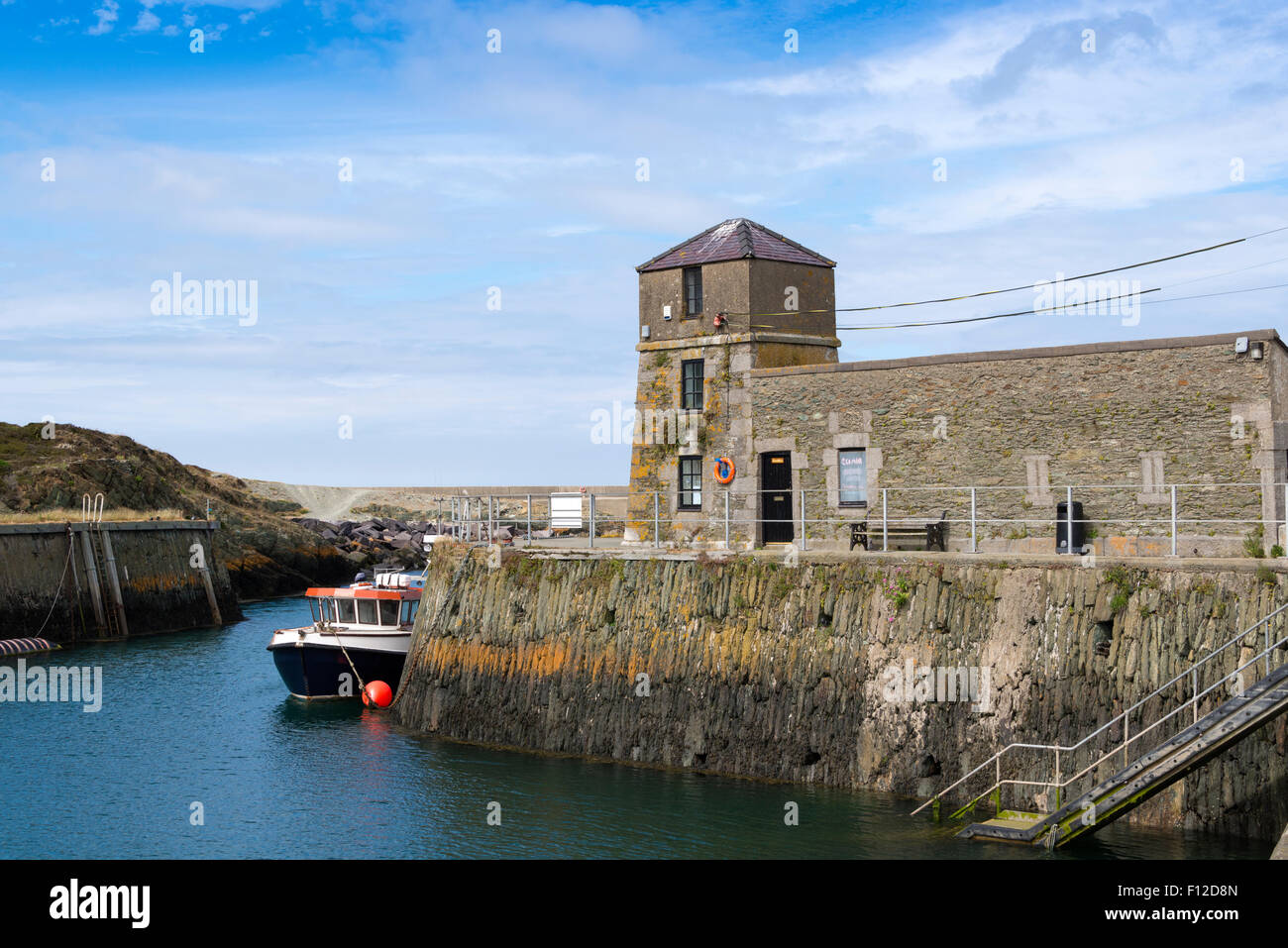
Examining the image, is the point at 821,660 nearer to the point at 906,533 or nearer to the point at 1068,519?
the point at 906,533

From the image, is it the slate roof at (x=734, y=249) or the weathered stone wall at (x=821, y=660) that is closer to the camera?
the weathered stone wall at (x=821, y=660)

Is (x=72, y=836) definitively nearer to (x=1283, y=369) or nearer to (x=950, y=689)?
(x=950, y=689)

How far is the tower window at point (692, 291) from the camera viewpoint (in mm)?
27688

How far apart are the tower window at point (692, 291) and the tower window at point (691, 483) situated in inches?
140

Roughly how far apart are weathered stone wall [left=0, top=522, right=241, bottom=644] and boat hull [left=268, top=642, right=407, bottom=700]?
48.9 ft

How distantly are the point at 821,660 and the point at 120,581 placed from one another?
32063 mm

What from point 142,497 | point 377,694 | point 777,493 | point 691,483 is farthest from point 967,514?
point 142,497

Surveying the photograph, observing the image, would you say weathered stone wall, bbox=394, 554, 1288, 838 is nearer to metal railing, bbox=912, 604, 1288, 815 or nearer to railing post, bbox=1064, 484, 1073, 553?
metal railing, bbox=912, 604, 1288, 815

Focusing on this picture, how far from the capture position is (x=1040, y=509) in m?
22.5

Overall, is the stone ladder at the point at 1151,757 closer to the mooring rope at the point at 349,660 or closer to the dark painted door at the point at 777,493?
the dark painted door at the point at 777,493

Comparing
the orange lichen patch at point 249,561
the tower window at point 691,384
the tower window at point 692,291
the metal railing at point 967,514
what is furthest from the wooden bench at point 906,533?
the orange lichen patch at point 249,561

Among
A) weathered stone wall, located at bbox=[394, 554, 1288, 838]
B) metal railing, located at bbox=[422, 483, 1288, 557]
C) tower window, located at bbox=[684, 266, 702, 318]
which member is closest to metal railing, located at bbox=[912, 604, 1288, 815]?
weathered stone wall, located at bbox=[394, 554, 1288, 838]

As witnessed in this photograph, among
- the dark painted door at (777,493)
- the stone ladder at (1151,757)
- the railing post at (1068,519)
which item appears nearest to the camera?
the stone ladder at (1151,757)

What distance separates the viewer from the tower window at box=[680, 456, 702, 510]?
27.0 metres
